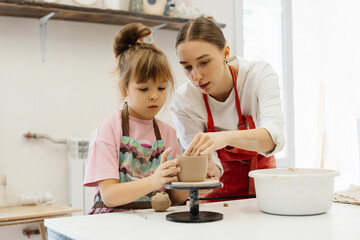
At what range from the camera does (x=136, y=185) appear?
59.2 inches

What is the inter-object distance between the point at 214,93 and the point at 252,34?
233 centimetres

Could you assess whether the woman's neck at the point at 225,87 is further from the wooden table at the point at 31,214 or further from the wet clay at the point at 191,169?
the wooden table at the point at 31,214

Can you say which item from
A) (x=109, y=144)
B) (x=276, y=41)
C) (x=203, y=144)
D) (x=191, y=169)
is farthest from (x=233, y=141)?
(x=276, y=41)

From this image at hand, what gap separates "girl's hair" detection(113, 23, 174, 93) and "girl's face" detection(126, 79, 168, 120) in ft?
0.06

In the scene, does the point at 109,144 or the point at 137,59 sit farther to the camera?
the point at 137,59

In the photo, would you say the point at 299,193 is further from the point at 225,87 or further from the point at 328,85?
the point at 328,85

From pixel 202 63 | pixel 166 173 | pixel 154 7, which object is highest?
pixel 154 7

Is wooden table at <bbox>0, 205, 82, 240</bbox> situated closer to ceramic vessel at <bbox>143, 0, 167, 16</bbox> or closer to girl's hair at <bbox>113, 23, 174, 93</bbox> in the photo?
Answer: girl's hair at <bbox>113, 23, 174, 93</bbox>

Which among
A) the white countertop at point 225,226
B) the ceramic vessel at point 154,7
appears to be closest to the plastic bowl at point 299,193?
the white countertop at point 225,226

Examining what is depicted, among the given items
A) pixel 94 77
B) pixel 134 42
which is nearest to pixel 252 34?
pixel 94 77

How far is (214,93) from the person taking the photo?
2.08 metres

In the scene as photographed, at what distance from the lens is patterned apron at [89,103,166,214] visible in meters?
1.65

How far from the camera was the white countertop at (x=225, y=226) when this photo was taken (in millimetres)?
1160

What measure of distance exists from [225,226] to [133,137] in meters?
0.60
